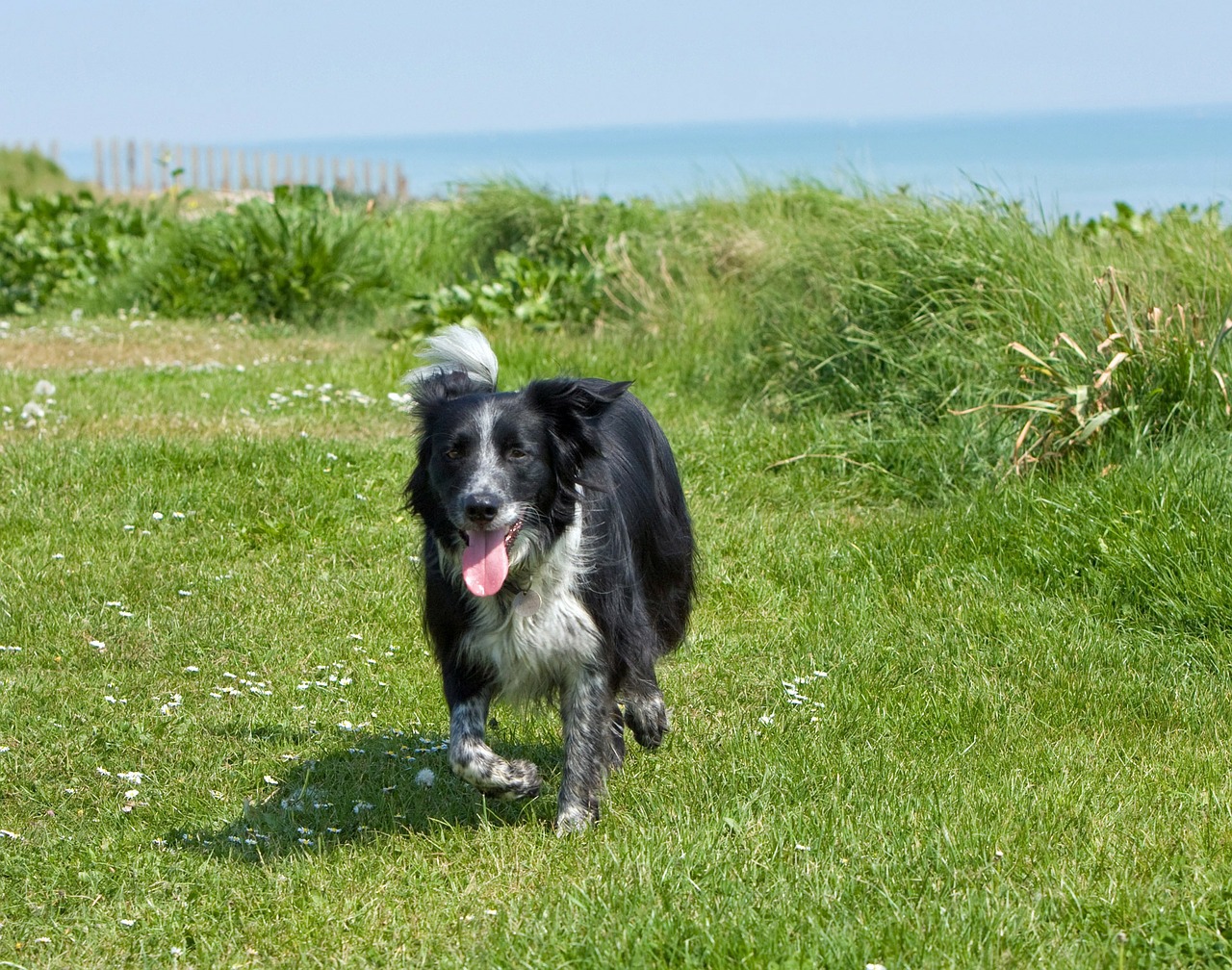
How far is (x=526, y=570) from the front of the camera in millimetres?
3979

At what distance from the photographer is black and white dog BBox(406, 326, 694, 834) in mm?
3850

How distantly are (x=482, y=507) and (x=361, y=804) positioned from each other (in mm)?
1126

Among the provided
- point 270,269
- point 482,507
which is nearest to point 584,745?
point 482,507

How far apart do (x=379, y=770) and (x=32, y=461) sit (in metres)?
3.74

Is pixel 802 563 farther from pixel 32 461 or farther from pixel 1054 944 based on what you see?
pixel 32 461

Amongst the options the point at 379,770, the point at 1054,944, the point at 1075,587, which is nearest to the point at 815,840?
the point at 1054,944

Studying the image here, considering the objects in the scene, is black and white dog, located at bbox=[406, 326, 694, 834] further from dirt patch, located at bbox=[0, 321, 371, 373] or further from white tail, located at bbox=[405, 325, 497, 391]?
dirt patch, located at bbox=[0, 321, 371, 373]

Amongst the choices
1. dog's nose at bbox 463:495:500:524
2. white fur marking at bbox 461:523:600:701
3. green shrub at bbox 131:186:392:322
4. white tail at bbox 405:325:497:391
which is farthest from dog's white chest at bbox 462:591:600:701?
green shrub at bbox 131:186:392:322

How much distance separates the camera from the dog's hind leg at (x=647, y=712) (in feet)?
14.5

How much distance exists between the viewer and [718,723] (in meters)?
4.84

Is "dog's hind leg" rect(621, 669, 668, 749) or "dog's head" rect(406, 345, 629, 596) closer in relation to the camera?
"dog's head" rect(406, 345, 629, 596)

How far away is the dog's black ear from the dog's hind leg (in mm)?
913

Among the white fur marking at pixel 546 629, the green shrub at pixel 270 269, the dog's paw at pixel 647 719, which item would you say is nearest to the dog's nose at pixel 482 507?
the white fur marking at pixel 546 629

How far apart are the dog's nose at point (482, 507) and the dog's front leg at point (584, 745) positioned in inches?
24.4
